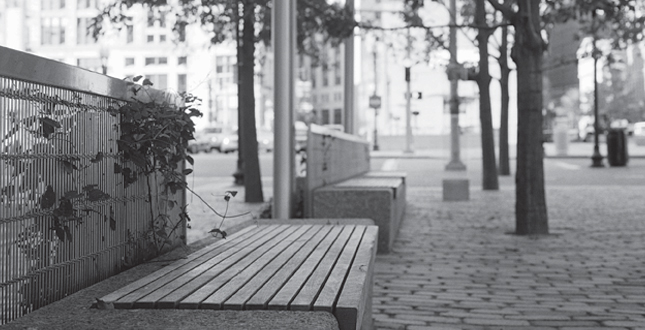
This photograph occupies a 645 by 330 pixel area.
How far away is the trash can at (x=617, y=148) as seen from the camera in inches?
1288

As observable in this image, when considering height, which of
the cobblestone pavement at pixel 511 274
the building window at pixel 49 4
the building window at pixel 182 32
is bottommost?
the cobblestone pavement at pixel 511 274

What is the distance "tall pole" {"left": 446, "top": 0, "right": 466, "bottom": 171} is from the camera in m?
19.5

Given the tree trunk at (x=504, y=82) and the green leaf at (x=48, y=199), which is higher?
the tree trunk at (x=504, y=82)

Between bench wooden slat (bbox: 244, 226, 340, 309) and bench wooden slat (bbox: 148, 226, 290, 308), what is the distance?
234mm

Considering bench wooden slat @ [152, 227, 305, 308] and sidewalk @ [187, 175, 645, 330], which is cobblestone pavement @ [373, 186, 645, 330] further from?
bench wooden slat @ [152, 227, 305, 308]

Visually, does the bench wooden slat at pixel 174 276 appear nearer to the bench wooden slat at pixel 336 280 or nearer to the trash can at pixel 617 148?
the bench wooden slat at pixel 336 280

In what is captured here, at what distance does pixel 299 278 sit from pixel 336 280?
0.15 metres

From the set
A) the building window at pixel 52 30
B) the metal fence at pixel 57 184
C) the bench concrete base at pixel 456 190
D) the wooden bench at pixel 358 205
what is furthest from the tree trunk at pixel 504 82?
the metal fence at pixel 57 184

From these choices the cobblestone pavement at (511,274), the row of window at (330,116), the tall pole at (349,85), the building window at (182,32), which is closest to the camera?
the cobblestone pavement at (511,274)

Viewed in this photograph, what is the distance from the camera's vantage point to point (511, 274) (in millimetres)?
7762

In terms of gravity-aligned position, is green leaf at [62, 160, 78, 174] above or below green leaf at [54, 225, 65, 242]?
above

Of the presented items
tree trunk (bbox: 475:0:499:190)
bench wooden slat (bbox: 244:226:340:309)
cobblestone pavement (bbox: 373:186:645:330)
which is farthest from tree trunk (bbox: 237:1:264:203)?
bench wooden slat (bbox: 244:226:340:309)

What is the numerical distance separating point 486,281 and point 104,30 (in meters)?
11.0

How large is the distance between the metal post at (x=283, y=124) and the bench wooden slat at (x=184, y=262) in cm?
316
